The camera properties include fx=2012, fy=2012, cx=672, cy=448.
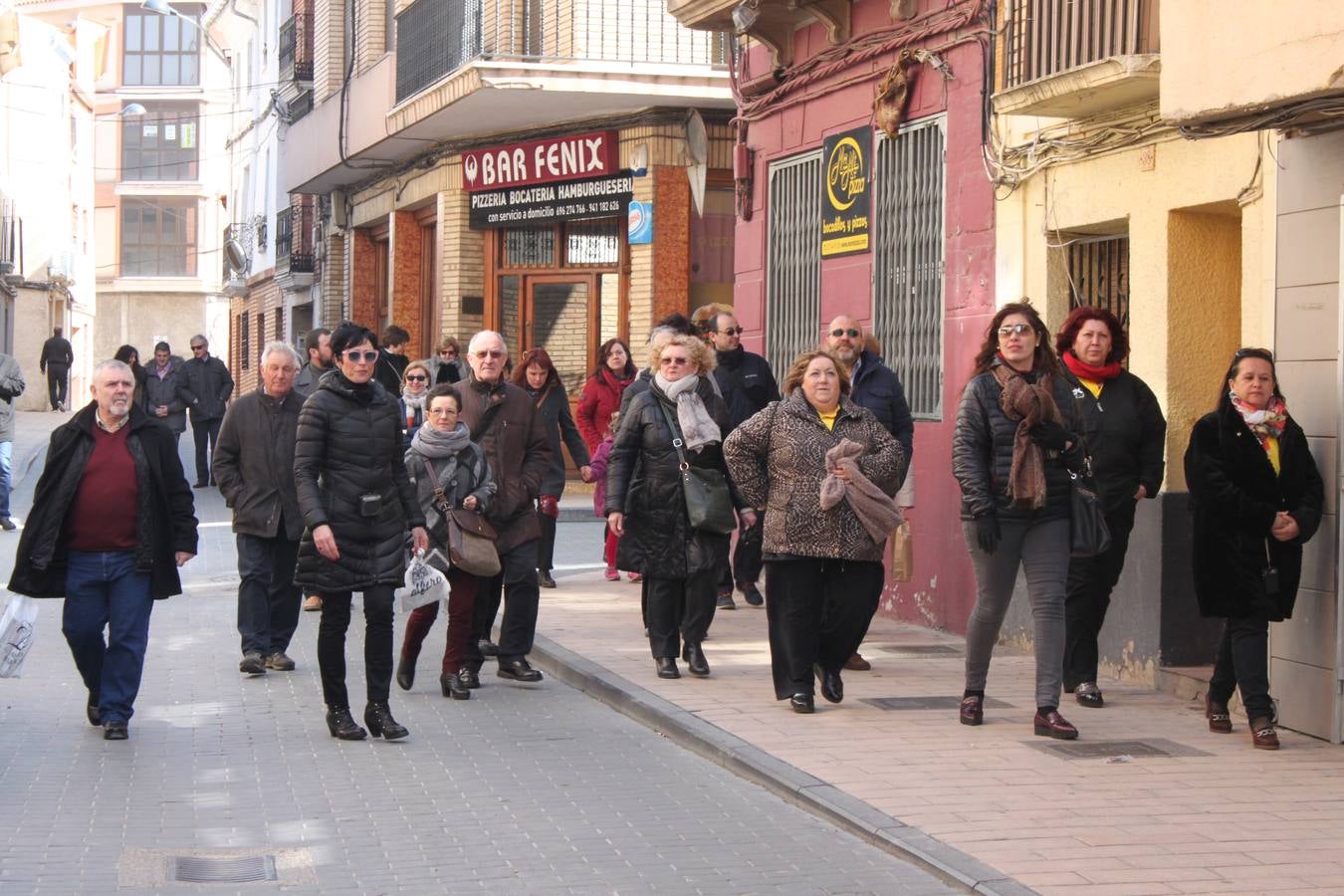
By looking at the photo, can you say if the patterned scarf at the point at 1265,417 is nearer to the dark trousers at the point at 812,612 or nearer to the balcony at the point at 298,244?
the dark trousers at the point at 812,612

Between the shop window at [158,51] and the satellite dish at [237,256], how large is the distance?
3310 centimetres

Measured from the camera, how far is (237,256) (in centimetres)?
4528

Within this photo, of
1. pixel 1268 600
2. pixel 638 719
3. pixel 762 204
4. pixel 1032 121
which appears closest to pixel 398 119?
pixel 762 204

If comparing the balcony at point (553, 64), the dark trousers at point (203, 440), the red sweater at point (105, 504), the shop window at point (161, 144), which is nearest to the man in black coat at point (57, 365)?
the dark trousers at point (203, 440)

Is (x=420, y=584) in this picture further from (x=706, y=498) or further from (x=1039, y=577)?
(x=1039, y=577)

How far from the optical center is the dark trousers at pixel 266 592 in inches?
434

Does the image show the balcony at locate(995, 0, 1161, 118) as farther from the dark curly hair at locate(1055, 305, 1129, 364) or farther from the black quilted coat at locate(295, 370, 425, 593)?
the black quilted coat at locate(295, 370, 425, 593)

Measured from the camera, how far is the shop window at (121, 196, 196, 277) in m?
77.1

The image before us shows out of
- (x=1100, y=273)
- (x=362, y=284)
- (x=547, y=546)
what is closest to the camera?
(x=1100, y=273)

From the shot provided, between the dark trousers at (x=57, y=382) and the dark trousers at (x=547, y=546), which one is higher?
the dark trousers at (x=57, y=382)

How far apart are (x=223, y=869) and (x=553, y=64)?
16579mm

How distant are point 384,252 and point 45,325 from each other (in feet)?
89.3

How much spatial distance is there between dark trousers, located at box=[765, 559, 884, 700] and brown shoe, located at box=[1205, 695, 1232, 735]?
164 cm

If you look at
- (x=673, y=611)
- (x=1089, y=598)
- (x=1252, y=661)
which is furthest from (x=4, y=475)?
(x=1252, y=661)
